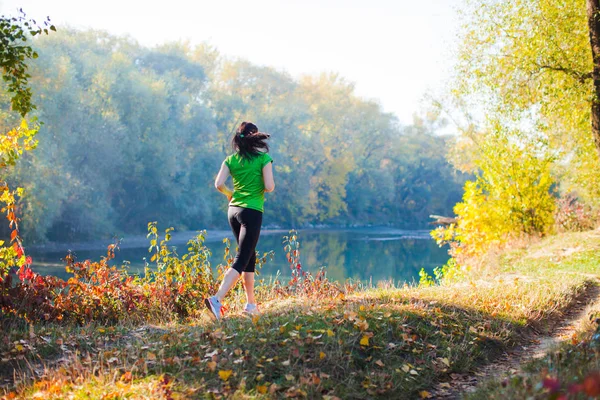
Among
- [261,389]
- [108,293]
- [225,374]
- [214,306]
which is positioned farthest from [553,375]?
[108,293]

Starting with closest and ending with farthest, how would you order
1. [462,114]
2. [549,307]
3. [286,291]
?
[549,307] → [286,291] → [462,114]

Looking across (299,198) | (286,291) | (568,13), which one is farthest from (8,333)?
(299,198)

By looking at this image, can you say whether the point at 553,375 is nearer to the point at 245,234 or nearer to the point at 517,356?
the point at 517,356

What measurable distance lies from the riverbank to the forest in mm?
21159

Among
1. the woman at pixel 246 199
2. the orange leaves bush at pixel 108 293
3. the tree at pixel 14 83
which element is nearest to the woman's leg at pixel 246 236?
the woman at pixel 246 199

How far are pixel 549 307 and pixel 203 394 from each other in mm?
4968

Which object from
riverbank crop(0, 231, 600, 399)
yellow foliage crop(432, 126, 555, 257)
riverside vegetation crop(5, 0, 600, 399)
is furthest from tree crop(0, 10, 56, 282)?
yellow foliage crop(432, 126, 555, 257)

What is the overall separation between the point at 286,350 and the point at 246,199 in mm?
1751

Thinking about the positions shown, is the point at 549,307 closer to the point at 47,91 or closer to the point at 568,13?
the point at 568,13

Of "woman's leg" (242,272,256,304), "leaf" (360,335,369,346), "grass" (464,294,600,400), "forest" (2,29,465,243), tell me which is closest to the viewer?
"grass" (464,294,600,400)

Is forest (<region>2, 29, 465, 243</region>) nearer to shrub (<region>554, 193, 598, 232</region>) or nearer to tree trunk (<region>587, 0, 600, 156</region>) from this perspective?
shrub (<region>554, 193, 598, 232</region>)

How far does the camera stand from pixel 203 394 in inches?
163

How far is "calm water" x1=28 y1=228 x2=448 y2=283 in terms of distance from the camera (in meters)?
22.7

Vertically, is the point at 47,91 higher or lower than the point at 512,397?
higher
